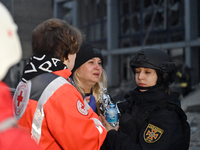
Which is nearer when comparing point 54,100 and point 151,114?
point 54,100

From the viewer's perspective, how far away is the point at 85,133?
135 centimetres

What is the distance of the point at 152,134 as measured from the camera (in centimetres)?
187

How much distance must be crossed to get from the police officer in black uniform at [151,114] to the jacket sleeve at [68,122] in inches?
25.8

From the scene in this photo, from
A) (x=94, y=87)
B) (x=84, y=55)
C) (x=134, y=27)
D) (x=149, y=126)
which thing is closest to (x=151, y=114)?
(x=149, y=126)

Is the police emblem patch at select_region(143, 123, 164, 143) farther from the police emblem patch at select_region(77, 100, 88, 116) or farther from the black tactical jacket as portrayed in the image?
the police emblem patch at select_region(77, 100, 88, 116)

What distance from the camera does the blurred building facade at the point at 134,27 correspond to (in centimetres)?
1578

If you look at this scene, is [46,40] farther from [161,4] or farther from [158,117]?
[161,4]

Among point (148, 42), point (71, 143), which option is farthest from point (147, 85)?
point (148, 42)

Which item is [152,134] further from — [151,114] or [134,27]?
[134,27]

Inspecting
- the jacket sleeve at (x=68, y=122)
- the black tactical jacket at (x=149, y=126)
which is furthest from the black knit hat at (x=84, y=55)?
the jacket sleeve at (x=68, y=122)

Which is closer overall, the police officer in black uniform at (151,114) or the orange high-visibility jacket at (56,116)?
the orange high-visibility jacket at (56,116)

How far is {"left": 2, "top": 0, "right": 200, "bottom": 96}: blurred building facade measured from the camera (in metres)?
15.8

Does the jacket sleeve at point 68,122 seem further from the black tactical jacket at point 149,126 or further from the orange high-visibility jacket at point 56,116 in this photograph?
the black tactical jacket at point 149,126

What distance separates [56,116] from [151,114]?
1056 millimetres
